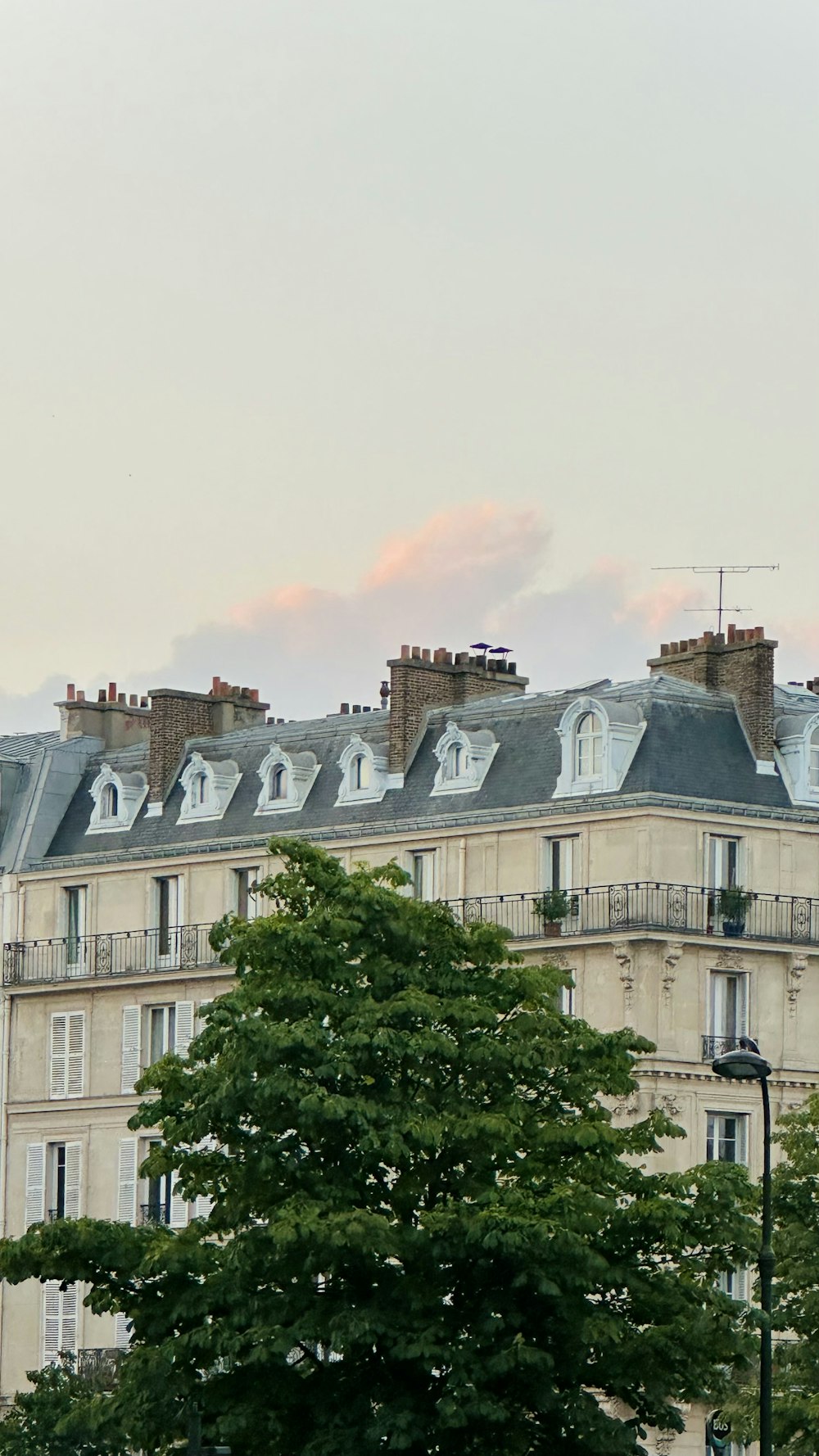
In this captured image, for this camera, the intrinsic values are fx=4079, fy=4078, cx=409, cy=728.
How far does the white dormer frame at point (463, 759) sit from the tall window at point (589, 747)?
3217mm

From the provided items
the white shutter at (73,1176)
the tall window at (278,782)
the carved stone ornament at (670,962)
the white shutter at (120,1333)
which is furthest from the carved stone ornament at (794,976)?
the white shutter at (73,1176)

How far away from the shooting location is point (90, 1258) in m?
64.8

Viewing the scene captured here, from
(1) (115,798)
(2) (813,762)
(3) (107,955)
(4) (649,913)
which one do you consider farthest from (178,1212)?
(2) (813,762)

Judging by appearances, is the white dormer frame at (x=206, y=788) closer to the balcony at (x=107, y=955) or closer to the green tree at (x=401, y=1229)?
the balcony at (x=107, y=955)

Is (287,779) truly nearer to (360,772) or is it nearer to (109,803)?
(360,772)

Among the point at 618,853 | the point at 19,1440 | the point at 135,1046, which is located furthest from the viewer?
the point at 135,1046

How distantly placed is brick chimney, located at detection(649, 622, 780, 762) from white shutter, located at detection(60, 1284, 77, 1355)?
20.9 m

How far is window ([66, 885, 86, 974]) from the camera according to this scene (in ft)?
330

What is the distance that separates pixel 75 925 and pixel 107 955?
2.08 meters

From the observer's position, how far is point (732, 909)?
293 feet

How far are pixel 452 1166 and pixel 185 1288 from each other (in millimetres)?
4676

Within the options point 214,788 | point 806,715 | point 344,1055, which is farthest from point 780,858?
point 344,1055

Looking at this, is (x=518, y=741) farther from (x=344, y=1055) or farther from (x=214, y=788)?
(x=344, y=1055)

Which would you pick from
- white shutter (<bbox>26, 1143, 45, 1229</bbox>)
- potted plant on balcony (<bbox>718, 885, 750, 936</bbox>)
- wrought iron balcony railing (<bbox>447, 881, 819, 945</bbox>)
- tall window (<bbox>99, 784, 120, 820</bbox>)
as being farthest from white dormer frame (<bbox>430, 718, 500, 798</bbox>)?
white shutter (<bbox>26, 1143, 45, 1229</bbox>)
